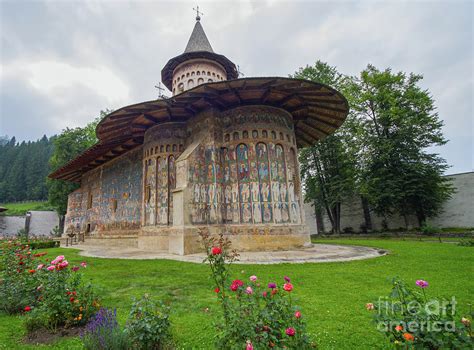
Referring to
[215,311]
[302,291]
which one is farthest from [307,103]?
[215,311]

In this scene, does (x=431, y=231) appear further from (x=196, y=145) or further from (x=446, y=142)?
(x=196, y=145)

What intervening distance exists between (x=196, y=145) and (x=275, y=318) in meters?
10.4

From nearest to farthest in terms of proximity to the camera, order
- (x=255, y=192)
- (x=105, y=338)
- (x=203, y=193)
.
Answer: (x=105, y=338) → (x=255, y=192) → (x=203, y=193)

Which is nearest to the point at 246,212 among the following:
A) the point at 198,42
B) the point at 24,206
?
the point at 198,42

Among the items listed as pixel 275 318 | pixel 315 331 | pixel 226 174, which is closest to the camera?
pixel 275 318

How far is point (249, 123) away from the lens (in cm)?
1207

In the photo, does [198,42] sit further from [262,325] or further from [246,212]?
[262,325]

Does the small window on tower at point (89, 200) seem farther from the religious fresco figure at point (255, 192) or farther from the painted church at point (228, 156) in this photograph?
the religious fresco figure at point (255, 192)

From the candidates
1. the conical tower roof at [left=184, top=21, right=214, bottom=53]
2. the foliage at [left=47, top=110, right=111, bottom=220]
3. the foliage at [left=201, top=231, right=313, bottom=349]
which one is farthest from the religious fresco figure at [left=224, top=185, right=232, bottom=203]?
the foliage at [left=47, top=110, right=111, bottom=220]

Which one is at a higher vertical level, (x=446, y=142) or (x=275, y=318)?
(x=446, y=142)

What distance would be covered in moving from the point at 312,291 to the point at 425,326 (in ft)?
9.68

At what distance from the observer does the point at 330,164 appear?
78.8 ft

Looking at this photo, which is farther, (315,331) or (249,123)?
(249,123)

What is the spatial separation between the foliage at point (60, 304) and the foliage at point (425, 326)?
363 cm
